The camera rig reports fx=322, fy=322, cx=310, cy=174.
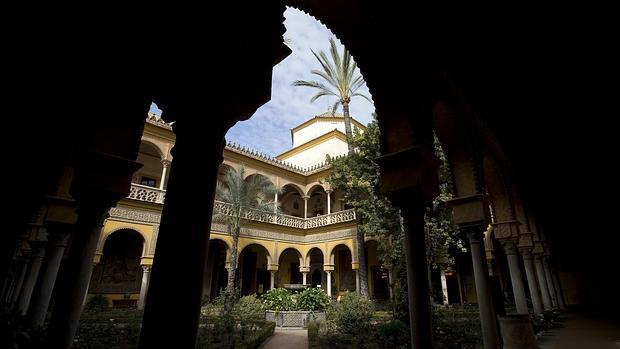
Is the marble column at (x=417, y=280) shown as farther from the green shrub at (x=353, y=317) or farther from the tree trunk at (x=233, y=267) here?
the tree trunk at (x=233, y=267)

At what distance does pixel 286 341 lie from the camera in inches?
403

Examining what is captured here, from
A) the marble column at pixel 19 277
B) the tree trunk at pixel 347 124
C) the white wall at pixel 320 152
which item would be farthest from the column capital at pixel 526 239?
the white wall at pixel 320 152

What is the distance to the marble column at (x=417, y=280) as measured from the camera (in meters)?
3.75

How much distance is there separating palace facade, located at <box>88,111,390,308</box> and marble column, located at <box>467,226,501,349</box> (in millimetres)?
14343

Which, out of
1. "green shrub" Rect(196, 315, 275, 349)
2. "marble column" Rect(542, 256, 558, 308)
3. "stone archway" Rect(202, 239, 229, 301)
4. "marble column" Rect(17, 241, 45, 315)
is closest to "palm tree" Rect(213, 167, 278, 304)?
"stone archway" Rect(202, 239, 229, 301)

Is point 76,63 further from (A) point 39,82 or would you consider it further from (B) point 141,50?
(B) point 141,50

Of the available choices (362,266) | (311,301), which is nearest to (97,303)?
(311,301)

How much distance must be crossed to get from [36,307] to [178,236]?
18.5 ft

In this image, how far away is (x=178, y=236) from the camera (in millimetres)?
1967

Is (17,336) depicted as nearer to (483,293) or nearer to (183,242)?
(183,242)

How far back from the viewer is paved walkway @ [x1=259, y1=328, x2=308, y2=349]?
30.9 ft

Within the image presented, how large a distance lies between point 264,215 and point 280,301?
21.5 ft

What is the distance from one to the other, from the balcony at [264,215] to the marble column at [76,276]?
1282 cm

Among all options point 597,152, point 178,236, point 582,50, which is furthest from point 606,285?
point 178,236
